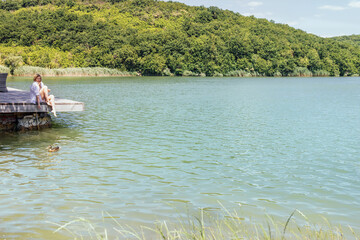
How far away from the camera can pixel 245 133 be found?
14000mm

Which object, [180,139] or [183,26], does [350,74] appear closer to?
[183,26]

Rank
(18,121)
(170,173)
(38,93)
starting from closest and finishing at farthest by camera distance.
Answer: (170,173) < (38,93) < (18,121)

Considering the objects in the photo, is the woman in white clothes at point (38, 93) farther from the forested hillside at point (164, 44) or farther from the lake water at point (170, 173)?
the forested hillside at point (164, 44)

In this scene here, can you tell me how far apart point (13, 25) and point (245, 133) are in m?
103

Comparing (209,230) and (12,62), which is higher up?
(12,62)

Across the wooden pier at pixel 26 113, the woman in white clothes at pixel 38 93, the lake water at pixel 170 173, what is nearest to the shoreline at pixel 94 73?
the wooden pier at pixel 26 113

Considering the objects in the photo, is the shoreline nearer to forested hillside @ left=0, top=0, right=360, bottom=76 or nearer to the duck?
forested hillside @ left=0, top=0, right=360, bottom=76

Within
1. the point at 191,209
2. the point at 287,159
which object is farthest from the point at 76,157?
the point at 287,159

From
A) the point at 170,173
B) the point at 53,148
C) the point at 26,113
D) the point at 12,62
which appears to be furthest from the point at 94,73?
the point at 170,173

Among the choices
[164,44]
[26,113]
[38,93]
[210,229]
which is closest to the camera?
[210,229]

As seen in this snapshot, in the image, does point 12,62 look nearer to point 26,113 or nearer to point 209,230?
point 26,113

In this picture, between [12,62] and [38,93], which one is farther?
[12,62]

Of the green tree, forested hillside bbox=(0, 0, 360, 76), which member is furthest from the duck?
forested hillside bbox=(0, 0, 360, 76)

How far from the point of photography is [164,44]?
104500 millimetres
